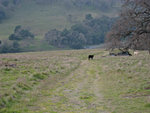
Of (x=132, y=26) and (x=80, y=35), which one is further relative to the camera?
(x=80, y=35)

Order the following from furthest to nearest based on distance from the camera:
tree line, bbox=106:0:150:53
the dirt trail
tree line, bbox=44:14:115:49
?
1. tree line, bbox=44:14:115:49
2. tree line, bbox=106:0:150:53
3. the dirt trail

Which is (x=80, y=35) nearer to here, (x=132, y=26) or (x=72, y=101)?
(x=132, y=26)

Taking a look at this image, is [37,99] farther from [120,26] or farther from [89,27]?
[89,27]

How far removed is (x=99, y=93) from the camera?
15.9m

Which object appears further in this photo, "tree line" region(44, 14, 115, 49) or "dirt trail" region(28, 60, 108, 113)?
"tree line" region(44, 14, 115, 49)

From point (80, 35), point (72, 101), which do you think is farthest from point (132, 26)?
point (80, 35)

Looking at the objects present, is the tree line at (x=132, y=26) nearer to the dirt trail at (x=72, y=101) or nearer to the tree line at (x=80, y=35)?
the dirt trail at (x=72, y=101)

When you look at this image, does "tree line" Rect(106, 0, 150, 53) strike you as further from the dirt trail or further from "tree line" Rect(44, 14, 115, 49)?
"tree line" Rect(44, 14, 115, 49)

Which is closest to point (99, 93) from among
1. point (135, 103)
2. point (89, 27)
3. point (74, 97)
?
point (74, 97)

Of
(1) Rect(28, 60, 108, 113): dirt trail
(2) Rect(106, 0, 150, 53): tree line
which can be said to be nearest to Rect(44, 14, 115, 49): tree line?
(2) Rect(106, 0, 150, 53): tree line

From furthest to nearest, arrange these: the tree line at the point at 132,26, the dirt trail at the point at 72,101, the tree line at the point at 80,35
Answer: the tree line at the point at 80,35, the tree line at the point at 132,26, the dirt trail at the point at 72,101

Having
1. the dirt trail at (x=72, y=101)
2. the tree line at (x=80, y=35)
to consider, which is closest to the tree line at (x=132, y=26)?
the dirt trail at (x=72, y=101)

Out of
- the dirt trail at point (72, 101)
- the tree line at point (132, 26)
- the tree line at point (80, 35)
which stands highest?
the tree line at point (80, 35)

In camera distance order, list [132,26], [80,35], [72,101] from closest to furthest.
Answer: [72,101] < [132,26] < [80,35]
